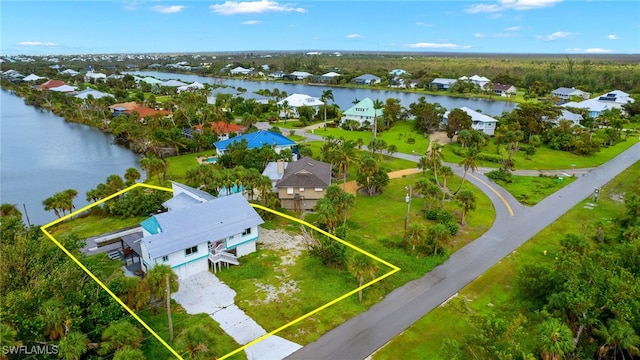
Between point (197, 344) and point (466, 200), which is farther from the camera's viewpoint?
point (466, 200)

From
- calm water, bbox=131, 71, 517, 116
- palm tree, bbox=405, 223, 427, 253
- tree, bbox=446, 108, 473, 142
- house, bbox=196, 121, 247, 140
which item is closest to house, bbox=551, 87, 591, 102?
calm water, bbox=131, 71, 517, 116

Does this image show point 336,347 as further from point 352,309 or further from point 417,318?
point 417,318

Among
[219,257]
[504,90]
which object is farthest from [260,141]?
[504,90]

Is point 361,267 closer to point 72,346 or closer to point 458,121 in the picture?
point 72,346

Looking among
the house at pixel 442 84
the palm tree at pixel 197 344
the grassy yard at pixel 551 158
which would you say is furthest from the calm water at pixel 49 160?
the house at pixel 442 84

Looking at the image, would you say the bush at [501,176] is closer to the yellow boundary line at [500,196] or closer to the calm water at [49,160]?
the yellow boundary line at [500,196]

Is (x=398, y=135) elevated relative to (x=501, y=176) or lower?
elevated
